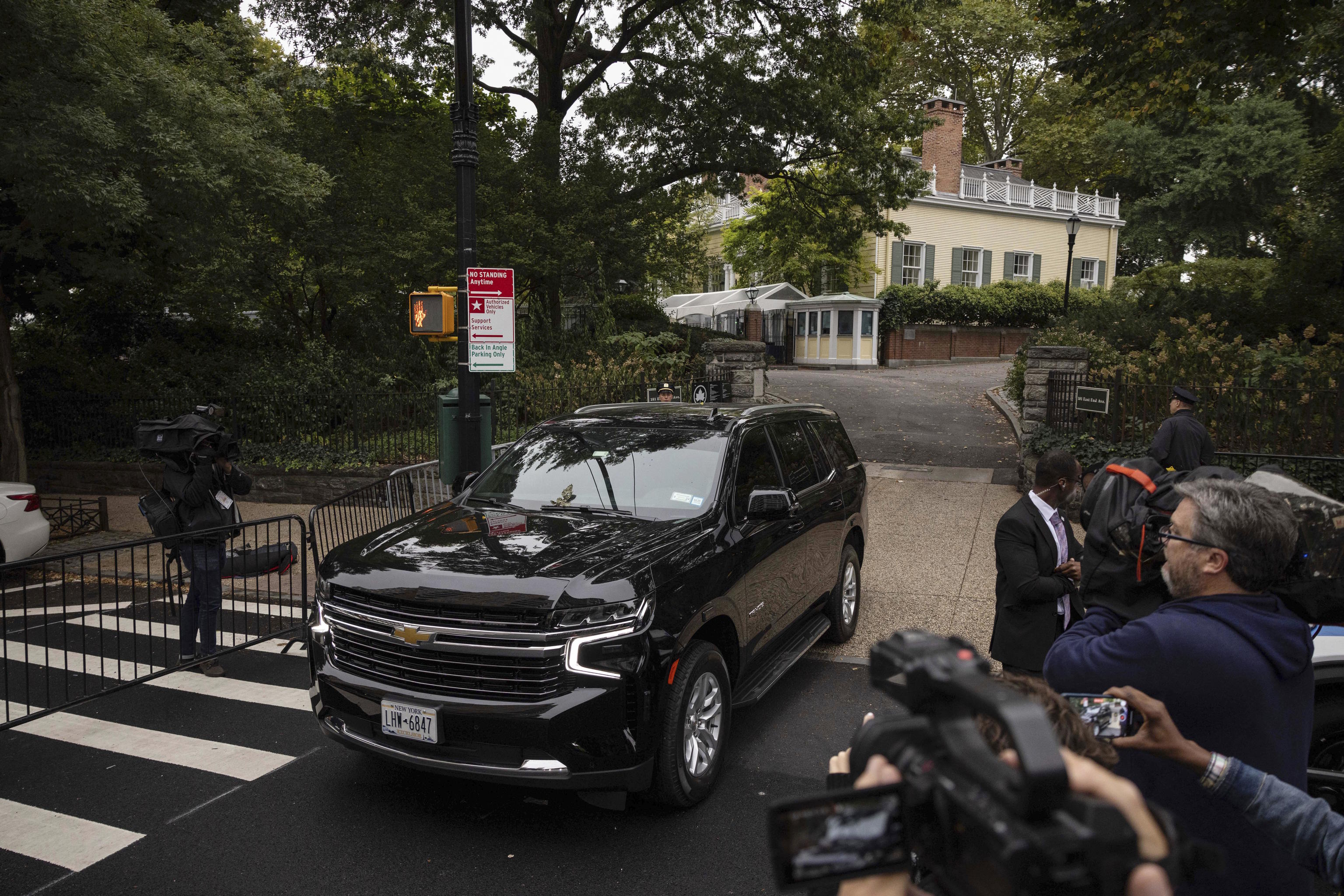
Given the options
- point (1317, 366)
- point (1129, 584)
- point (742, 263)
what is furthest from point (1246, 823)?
point (742, 263)

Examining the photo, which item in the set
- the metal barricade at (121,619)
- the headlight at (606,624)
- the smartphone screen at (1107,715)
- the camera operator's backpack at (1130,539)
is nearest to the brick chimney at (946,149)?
the metal barricade at (121,619)

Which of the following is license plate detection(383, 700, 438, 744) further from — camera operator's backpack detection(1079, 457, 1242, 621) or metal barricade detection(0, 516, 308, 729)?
camera operator's backpack detection(1079, 457, 1242, 621)

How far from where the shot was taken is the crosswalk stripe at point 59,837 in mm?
3887

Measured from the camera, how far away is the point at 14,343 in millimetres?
17188

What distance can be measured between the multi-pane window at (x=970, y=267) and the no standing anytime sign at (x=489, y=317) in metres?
32.4

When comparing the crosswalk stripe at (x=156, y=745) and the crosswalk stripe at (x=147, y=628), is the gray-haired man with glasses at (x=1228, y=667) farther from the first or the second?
the crosswalk stripe at (x=147, y=628)

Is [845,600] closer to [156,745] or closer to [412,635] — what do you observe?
[412,635]

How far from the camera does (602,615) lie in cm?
387

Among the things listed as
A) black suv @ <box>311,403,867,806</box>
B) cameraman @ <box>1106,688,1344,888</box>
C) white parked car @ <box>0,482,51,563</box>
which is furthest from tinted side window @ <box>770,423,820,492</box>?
white parked car @ <box>0,482,51,563</box>

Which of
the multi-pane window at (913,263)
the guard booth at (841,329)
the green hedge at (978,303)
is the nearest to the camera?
the guard booth at (841,329)

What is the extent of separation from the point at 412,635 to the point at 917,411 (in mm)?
17295

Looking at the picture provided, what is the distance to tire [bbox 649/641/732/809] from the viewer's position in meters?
3.98

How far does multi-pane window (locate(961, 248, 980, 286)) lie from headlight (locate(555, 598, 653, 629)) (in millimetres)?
35764

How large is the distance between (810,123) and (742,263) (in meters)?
17.8
